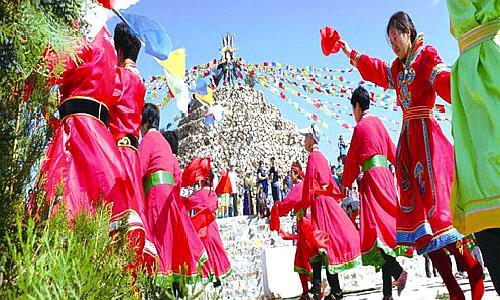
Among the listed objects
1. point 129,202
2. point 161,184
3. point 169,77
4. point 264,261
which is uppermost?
point 169,77

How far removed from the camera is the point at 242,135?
1628 inches

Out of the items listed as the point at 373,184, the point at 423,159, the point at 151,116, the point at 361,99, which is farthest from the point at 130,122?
the point at 361,99

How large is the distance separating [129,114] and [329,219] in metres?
2.80

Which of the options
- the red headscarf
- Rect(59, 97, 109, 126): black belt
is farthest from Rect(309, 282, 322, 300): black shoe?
Rect(59, 97, 109, 126): black belt

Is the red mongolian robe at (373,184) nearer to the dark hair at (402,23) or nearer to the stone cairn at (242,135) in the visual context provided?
the dark hair at (402,23)

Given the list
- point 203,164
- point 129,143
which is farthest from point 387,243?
point 129,143

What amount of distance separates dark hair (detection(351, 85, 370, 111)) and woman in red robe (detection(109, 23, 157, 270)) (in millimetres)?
2394

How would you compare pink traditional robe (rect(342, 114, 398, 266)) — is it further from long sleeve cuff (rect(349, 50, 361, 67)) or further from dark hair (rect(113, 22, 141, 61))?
dark hair (rect(113, 22, 141, 61))

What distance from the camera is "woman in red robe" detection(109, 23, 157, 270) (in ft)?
9.79

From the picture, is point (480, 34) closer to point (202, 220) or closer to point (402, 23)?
point (402, 23)

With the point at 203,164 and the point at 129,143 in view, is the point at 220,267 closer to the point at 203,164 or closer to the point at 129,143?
the point at 203,164

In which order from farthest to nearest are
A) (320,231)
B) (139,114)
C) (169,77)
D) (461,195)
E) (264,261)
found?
(264,261) → (320,231) → (139,114) → (169,77) → (461,195)

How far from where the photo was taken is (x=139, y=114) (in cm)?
348

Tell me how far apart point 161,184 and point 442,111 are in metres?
2.78
